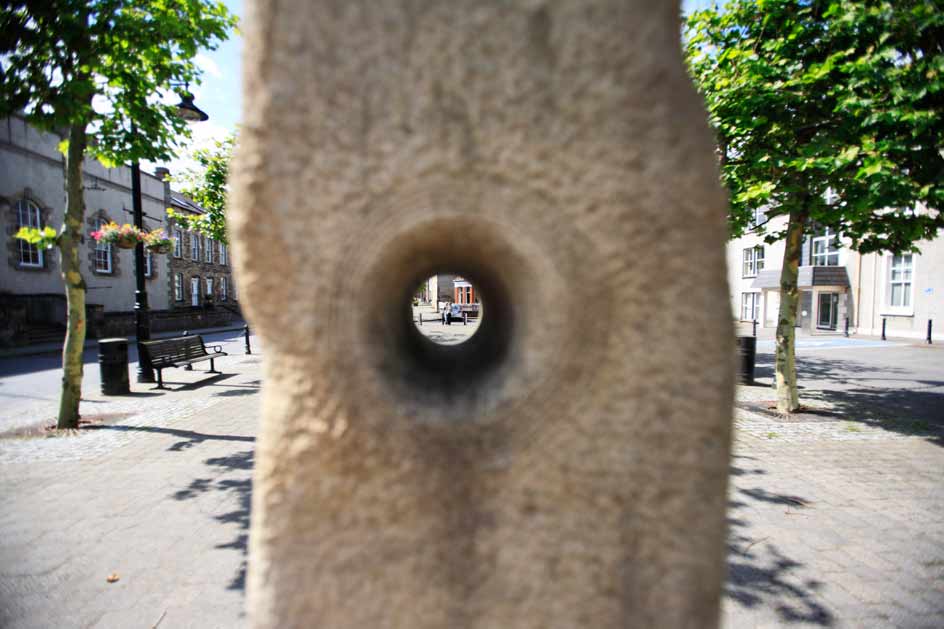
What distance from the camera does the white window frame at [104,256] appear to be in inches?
910

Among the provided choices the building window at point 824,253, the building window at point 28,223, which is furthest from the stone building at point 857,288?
the building window at point 28,223

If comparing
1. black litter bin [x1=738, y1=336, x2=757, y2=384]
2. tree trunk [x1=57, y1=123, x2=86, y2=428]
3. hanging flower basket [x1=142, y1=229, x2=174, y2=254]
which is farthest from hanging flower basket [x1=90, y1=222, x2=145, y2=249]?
black litter bin [x1=738, y1=336, x2=757, y2=384]

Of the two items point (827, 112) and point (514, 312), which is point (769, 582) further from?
point (827, 112)

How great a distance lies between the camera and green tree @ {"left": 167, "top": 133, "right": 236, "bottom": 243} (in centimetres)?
1373

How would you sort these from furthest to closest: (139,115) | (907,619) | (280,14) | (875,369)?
(875,369), (139,115), (907,619), (280,14)

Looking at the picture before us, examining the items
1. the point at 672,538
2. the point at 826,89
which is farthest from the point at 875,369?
the point at 672,538

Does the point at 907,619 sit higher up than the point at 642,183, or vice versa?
the point at 642,183

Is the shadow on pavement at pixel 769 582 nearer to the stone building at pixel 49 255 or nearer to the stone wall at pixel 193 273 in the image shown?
the stone building at pixel 49 255

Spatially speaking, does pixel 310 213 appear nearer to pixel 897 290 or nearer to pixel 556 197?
pixel 556 197

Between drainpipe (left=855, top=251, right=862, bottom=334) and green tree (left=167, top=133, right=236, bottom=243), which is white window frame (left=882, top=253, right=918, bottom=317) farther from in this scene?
green tree (left=167, top=133, right=236, bottom=243)

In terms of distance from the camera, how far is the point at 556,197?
127 cm

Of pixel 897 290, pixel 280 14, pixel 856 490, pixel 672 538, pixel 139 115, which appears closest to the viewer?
pixel 280 14

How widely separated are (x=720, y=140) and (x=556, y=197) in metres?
6.69

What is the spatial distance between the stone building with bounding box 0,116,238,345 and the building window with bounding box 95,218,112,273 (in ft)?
0.14
